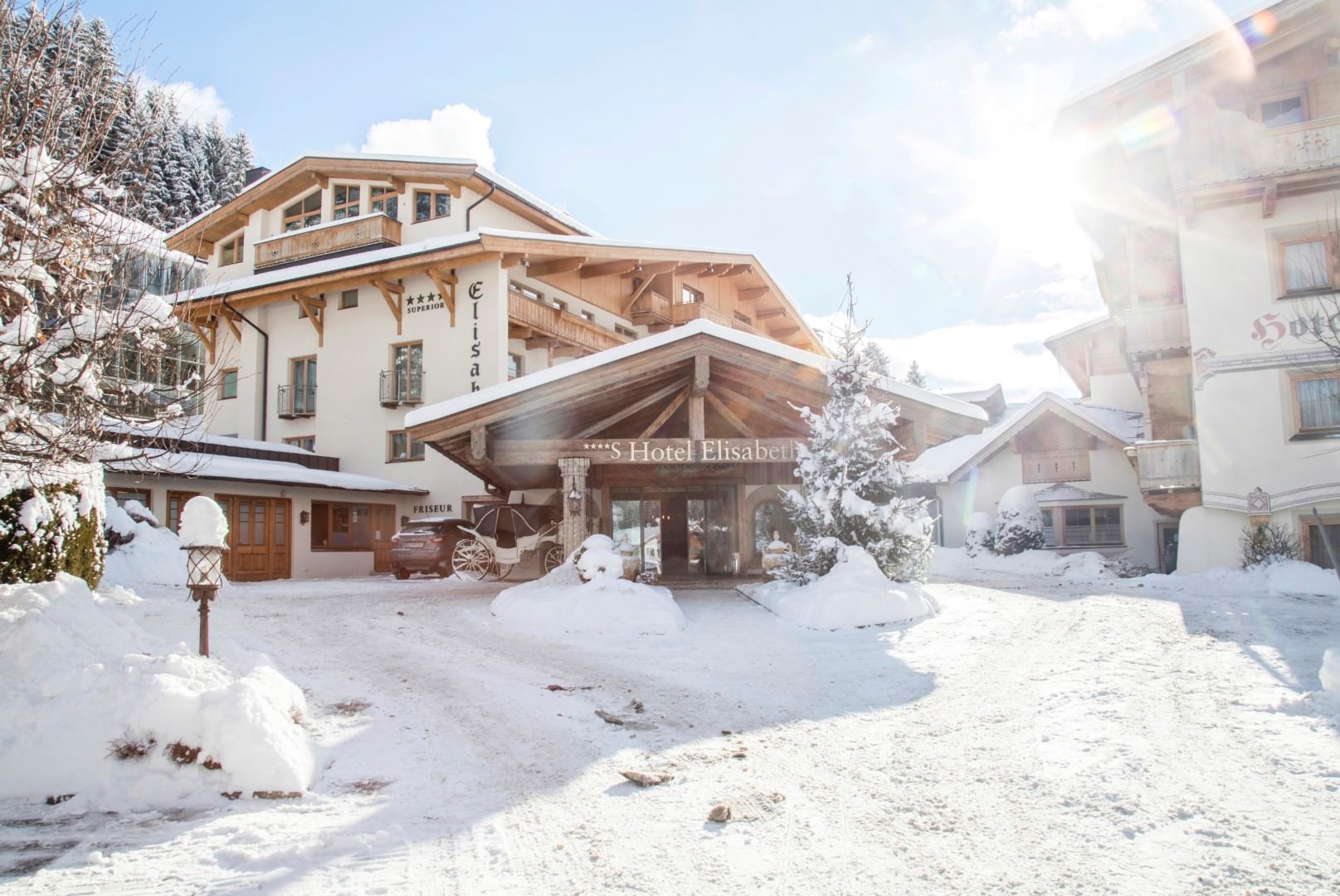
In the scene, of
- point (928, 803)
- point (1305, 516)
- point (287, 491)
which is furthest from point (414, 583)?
point (1305, 516)

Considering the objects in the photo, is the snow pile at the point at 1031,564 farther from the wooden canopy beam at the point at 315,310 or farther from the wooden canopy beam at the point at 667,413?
the wooden canopy beam at the point at 315,310

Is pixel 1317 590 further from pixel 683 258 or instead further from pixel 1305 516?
pixel 683 258

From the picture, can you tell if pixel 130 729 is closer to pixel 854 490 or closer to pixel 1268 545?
pixel 854 490

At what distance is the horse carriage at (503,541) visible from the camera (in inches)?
683

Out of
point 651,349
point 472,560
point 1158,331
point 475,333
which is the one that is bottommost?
point 472,560

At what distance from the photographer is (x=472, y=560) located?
59.4ft

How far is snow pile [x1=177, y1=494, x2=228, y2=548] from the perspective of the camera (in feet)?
21.3

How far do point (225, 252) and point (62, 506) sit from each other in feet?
81.6

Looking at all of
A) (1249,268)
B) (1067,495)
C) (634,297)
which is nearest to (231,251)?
(634,297)

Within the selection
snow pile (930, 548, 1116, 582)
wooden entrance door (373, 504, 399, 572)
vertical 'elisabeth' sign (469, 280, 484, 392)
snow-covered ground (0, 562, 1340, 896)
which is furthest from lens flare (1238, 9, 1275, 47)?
wooden entrance door (373, 504, 399, 572)

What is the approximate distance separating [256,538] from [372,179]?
38.4ft

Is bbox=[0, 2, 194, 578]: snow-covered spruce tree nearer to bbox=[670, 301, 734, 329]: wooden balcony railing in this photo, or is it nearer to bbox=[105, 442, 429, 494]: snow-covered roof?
bbox=[105, 442, 429, 494]: snow-covered roof

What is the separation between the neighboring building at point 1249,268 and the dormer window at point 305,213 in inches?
862

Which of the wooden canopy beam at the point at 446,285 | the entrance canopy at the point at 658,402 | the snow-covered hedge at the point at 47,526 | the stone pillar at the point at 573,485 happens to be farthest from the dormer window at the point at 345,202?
the snow-covered hedge at the point at 47,526
